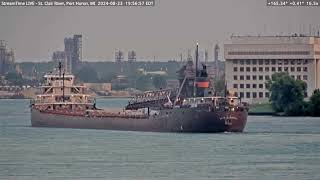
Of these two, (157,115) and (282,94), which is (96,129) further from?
(282,94)

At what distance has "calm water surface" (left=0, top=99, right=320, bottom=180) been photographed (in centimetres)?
4641

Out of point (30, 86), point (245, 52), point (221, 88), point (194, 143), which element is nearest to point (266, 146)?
point (194, 143)

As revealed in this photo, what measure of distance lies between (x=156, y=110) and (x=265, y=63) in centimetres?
Result: 4806

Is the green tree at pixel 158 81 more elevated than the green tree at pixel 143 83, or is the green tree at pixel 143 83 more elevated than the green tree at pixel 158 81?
the green tree at pixel 158 81

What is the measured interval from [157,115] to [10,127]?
13.4 meters

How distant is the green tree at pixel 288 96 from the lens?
109250mm

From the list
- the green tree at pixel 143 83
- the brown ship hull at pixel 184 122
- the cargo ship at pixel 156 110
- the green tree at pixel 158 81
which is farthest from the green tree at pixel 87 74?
the brown ship hull at pixel 184 122

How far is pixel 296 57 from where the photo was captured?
12900cm

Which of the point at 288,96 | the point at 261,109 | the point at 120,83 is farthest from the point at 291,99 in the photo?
the point at 120,83

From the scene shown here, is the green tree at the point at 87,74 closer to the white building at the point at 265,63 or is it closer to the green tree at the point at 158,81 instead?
the green tree at the point at 158,81

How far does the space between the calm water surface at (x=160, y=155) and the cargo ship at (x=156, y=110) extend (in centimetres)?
122

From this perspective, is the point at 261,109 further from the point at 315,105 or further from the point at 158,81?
the point at 158,81

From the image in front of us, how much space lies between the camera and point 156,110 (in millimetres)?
82875

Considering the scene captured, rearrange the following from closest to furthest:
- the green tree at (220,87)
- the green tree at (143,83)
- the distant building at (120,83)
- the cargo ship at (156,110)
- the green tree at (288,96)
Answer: the cargo ship at (156,110) < the green tree at (220,87) < the green tree at (288,96) < the green tree at (143,83) < the distant building at (120,83)
